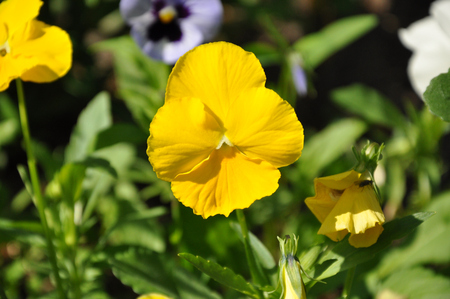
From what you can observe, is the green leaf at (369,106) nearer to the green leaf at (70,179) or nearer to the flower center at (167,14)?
the flower center at (167,14)

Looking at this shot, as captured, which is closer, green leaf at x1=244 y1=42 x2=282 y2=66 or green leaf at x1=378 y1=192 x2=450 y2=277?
green leaf at x1=378 y1=192 x2=450 y2=277

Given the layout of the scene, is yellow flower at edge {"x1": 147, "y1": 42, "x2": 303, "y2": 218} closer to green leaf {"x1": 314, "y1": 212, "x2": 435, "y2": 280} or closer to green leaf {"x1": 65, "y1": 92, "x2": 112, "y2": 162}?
green leaf {"x1": 314, "y1": 212, "x2": 435, "y2": 280}

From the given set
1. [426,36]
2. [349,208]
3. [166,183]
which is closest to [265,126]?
[349,208]

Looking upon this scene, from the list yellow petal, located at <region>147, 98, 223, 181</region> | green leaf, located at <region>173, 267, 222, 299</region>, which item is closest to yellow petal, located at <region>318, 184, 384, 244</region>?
yellow petal, located at <region>147, 98, 223, 181</region>

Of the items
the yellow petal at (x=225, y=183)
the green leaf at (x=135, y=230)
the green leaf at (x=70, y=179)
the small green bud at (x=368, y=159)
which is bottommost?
the green leaf at (x=135, y=230)

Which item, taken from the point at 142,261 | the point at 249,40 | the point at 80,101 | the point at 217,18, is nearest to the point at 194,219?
the point at 142,261

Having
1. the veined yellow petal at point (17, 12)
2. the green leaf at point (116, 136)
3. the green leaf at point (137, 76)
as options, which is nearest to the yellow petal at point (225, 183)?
the veined yellow petal at point (17, 12)
